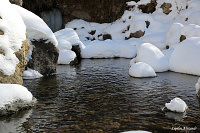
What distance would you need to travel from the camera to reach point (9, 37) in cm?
1580

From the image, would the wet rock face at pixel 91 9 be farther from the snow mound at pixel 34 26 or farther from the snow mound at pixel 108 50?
the snow mound at pixel 34 26

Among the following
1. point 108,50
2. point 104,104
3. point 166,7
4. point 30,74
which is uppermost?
point 166,7

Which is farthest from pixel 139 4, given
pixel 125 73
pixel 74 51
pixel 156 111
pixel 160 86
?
pixel 156 111

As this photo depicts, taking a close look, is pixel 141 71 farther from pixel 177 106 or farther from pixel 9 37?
pixel 9 37

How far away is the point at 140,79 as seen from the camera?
20469mm

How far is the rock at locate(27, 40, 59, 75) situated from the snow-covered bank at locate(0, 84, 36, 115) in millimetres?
8196

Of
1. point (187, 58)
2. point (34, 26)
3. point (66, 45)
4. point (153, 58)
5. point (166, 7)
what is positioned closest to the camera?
point (34, 26)

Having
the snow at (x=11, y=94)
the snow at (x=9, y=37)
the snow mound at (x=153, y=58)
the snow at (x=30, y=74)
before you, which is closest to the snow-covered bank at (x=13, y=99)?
the snow at (x=11, y=94)

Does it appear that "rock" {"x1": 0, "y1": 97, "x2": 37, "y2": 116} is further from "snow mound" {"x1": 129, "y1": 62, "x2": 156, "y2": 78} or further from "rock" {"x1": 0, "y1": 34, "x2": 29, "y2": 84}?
"snow mound" {"x1": 129, "y1": 62, "x2": 156, "y2": 78}

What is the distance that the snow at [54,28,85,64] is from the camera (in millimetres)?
28188

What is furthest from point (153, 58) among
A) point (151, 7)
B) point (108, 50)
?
point (151, 7)

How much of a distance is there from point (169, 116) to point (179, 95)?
3781mm

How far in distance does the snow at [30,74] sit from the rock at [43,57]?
32 centimetres

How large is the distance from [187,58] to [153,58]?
2.76m
